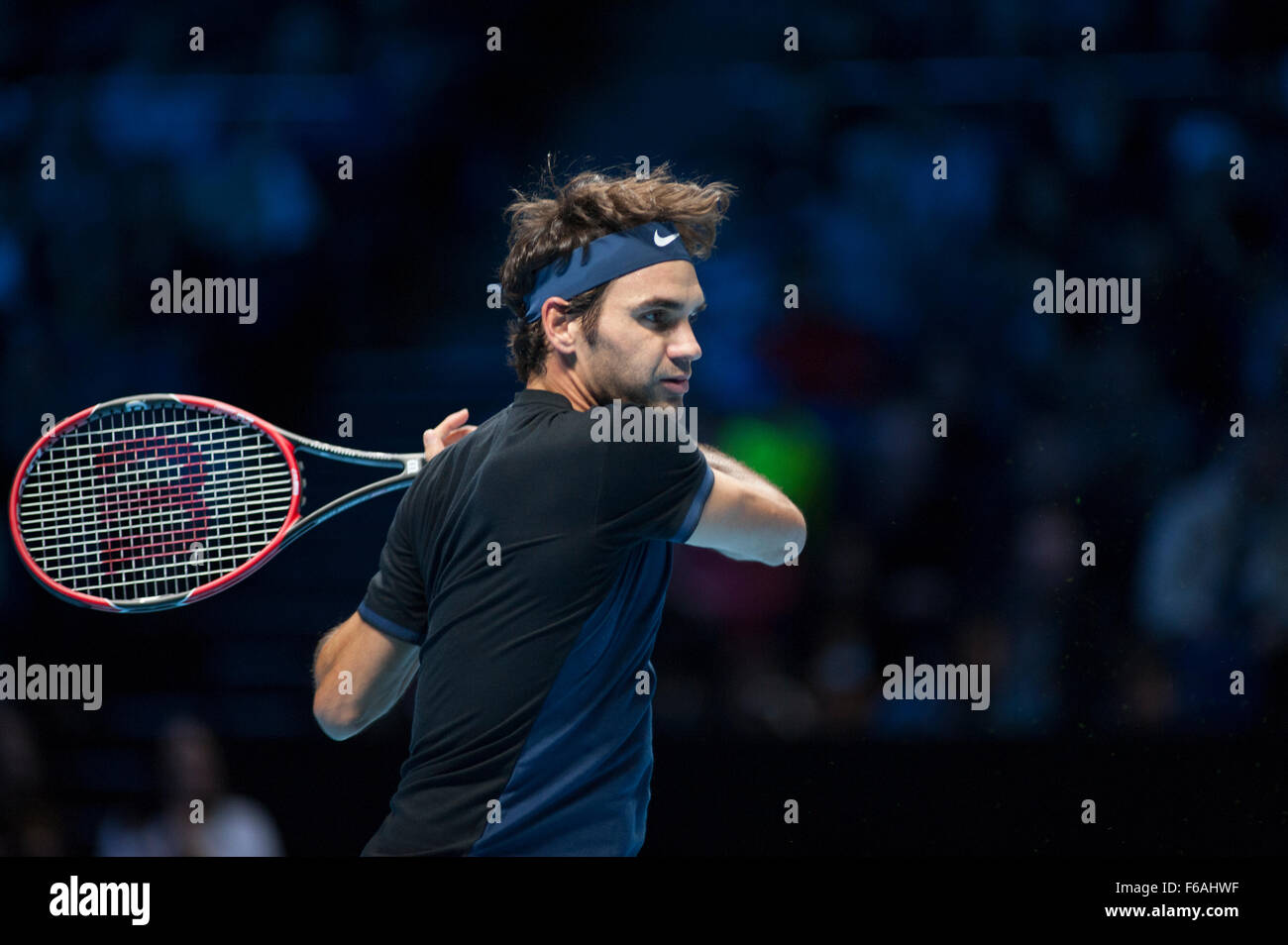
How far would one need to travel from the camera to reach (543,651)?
189 centimetres

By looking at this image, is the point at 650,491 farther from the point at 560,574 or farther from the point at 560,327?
the point at 560,327

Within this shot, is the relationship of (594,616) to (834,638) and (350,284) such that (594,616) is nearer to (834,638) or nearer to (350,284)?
(834,638)

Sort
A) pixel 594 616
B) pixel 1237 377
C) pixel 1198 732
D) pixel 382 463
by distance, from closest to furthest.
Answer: pixel 594 616 < pixel 382 463 < pixel 1198 732 < pixel 1237 377

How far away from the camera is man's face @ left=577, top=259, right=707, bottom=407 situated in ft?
6.78

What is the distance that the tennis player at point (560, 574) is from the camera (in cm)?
189

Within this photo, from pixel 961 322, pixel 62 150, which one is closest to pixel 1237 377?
pixel 961 322

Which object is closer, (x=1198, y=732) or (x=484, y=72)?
(x=1198, y=732)

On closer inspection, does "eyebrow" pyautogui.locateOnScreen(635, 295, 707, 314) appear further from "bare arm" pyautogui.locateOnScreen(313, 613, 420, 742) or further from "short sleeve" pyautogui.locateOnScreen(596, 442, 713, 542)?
"bare arm" pyautogui.locateOnScreen(313, 613, 420, 742)

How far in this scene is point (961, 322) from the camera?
418cm

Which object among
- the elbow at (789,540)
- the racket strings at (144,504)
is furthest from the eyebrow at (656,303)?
the racket strings at (144,504)

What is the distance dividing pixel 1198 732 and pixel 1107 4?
2366 mm

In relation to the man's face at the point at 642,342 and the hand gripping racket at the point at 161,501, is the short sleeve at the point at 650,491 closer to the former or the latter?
the man's face at the point at 642,342

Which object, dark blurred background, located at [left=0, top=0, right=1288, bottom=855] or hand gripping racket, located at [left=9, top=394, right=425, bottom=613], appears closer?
hand gripping racket, located at [left=9, top=394, right=425, bottom=613]

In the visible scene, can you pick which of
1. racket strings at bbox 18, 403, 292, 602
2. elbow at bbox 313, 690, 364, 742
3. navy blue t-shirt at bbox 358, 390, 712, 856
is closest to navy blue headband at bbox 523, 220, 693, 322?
navy blue t-shirt at bbox 358, 390, 712, 856
